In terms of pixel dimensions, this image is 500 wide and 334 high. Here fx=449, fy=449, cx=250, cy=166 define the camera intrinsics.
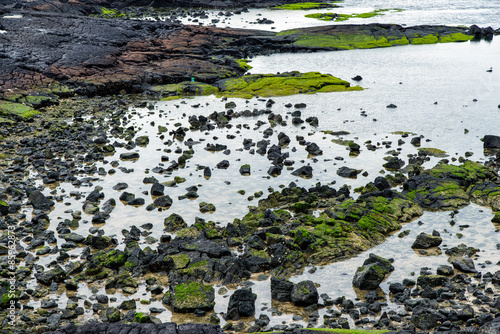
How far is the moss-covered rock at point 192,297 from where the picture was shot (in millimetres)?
10969

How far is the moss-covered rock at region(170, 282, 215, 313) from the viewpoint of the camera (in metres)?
11.0

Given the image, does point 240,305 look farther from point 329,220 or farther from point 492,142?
point 492,142

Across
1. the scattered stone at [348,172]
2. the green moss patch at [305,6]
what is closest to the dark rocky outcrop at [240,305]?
the scattered stone at [348,172]

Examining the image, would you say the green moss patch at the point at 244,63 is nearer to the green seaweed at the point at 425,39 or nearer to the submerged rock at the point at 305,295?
the green seaweed at the point at 425,39

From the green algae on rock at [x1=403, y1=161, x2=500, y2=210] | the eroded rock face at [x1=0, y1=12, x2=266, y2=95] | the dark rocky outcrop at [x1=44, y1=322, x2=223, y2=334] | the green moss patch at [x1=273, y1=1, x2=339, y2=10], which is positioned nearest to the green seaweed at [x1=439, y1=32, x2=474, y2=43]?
the eroded rock face at [x1=0, y1=12, x2=266, y2=95]

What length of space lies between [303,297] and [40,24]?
144 ft

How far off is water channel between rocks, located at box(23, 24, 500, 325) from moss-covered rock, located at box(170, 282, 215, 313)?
298 millimetres

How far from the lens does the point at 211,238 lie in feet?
46.4

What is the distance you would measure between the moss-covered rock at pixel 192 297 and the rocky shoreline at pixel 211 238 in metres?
0.03

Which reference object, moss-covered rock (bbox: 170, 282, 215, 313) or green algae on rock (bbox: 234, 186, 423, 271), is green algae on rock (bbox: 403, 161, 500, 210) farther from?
moss-covered rock (bbox: 170, 282, 215, 313)

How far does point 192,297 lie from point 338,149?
44.4ft

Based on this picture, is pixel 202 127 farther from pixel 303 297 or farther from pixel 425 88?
pixel 425 88

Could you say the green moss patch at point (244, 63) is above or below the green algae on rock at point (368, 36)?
below

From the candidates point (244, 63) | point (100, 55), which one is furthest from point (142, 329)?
point (244, 63)
